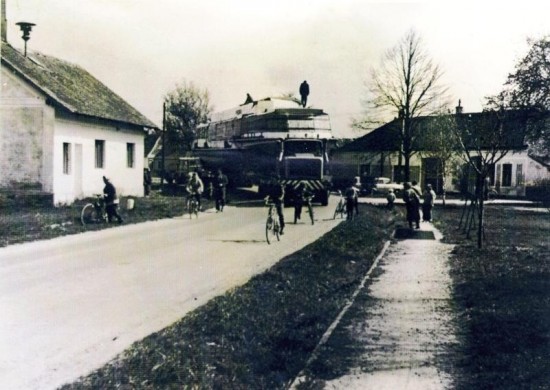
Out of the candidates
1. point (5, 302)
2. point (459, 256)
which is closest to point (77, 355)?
point (5, 302)

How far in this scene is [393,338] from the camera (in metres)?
6.46

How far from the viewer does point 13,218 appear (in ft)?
53.8

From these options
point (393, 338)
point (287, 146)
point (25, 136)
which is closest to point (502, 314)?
point (393, 338)

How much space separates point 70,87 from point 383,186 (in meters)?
21.9

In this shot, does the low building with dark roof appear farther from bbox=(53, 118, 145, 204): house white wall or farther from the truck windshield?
bbox=(53, 118, 145, 204): house white wall

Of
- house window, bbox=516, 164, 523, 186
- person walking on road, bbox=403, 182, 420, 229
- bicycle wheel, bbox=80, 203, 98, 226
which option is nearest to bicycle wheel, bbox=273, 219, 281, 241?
person walking on road, bbox=403, 182, 420, 229

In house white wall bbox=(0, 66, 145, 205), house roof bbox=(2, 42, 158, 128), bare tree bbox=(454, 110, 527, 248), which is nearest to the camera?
bare tree bbox=(454, 110, 527, 248)

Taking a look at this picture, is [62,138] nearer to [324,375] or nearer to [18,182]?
[18,182]

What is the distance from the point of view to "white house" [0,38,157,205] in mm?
20922

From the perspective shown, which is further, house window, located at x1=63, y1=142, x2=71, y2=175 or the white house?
house window, located at x1=63, y1=142, x2=71, y2=175

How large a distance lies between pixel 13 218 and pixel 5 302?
9.27 m

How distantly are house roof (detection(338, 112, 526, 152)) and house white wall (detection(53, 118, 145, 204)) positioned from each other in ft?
41.3

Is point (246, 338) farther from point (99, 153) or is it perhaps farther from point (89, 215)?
point (99, 153)

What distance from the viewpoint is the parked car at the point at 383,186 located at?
127 feet
